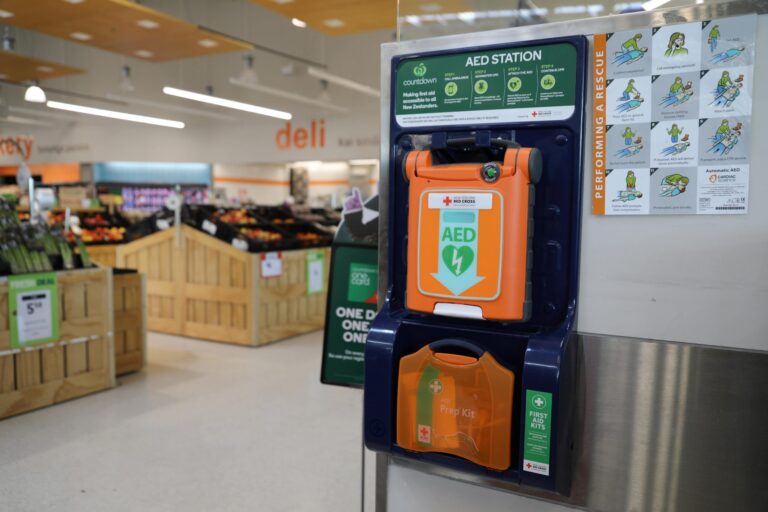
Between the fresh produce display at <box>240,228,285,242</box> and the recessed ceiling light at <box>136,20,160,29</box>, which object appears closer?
the fresh produce display at <box>240,228,285,242</box>

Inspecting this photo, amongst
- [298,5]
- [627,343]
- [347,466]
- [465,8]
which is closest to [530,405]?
[627,343]

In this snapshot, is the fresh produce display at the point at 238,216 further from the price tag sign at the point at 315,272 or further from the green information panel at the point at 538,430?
the green information panel at the point at 538,430

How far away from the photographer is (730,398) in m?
1.50

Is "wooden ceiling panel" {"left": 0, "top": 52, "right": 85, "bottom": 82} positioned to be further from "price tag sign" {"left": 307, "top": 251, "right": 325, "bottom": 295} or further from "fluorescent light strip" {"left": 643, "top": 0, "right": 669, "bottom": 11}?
"fluorescent light strip" {"left": 643, "top": 0, "right": 669, "bottom": 11}

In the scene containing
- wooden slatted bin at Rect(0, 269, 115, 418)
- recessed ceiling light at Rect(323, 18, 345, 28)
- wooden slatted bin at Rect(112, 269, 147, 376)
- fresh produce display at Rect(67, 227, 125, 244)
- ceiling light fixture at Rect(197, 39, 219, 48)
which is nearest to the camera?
wooden slatted bin at Rect(0, 269, 115, 418)

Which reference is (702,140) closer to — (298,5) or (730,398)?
(730,398)

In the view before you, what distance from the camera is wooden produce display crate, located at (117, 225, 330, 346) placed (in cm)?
675

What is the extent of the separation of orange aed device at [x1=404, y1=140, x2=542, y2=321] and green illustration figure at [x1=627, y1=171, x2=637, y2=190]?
251mm

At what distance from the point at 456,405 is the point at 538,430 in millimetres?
211

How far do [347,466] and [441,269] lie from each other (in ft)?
8.29

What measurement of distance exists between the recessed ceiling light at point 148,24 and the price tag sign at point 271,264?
148 inches

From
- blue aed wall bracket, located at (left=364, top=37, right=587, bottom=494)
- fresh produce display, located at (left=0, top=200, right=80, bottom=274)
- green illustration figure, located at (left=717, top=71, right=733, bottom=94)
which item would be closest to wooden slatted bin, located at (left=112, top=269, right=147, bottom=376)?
fresh produce display, located at (left=0, top=200, right=80, bottom=274)

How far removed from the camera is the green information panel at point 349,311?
2367 millimetres

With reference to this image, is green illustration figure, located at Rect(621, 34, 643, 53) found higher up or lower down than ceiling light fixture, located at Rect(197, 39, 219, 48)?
lower down
